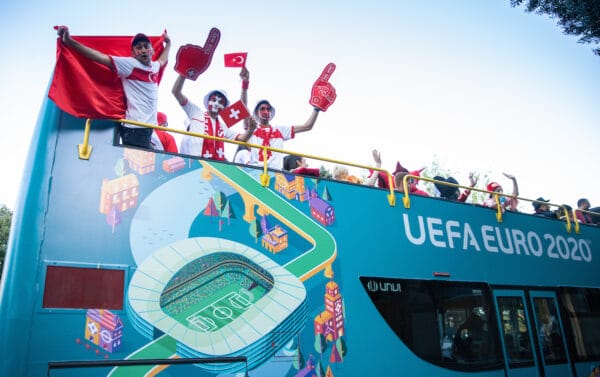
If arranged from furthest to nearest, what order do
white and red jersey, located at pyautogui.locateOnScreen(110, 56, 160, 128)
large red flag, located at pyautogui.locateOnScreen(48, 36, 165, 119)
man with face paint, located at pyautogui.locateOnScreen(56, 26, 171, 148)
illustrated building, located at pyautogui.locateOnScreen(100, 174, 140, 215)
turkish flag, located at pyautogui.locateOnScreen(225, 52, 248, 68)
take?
turkish flag, located at pyautogui.locateOnScreen(225, 52, 248, 68) → white and red jersey, located at pyautogui.locateOnScreen(110, 56, 160, 128) → man with face paint, located at pyautogui.locateOnScreen(56, 26, 171, 148) → large red flag, located at pyautogui.locateOnScreen(48, 36, 165, 119) → illustrated building, located at pyautogui.locateOnScreen(100, 174, 140, 215)

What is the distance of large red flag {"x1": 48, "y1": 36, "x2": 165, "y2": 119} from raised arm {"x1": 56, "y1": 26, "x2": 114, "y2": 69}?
1.5 inches

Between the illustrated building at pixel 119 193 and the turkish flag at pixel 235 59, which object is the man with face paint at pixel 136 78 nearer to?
the illustrated building at pixel 119 193

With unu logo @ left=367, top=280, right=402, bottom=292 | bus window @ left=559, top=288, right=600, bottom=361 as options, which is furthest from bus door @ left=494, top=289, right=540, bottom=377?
unu logo @ left=367, top=280, right=402, bottom=292

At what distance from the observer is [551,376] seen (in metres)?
5.32

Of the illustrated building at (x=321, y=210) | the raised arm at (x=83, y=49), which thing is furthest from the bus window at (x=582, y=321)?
the raised arm at (x=83, y=49)

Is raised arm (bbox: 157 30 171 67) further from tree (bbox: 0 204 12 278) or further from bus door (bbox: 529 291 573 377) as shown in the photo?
tree (bbox: 0 204 12 278)

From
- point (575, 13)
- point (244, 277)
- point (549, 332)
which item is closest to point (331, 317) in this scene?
point (244, 277)

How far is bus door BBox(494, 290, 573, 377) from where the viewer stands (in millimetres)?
5113

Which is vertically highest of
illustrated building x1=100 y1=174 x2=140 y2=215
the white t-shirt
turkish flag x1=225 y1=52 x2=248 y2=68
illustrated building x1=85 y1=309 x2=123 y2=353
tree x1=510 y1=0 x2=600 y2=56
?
tree x1=510 y1=0 x2=600 y2=56

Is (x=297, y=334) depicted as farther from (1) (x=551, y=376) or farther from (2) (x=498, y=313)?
(1) (x=551, y=376)

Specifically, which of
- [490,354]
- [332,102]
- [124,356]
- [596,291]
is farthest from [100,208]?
[596,291]

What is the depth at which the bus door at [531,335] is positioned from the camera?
5.11 meters

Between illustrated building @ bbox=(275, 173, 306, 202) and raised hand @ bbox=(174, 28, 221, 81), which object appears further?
raised hand @ bbox=(174, 28, 221, 81)

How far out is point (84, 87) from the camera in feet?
11.2
